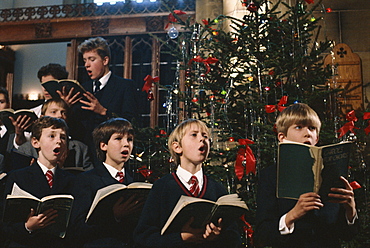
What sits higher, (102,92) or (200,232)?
(102,92)

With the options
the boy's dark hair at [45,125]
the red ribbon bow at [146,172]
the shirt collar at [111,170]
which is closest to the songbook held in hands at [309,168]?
the shirt collar at [111,170]

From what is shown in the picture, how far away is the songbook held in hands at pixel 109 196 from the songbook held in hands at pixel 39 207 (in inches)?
5.6

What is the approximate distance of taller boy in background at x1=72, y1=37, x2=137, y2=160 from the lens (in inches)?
131

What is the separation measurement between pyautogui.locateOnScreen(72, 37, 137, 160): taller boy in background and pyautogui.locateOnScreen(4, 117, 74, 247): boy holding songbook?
735 millimetres

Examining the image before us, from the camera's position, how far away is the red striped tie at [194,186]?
1.93m

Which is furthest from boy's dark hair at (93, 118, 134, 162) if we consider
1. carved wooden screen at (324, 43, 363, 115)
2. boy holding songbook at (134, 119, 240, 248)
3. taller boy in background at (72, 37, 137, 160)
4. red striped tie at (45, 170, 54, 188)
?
carved wooden screen at (324, 43, 363, 115)

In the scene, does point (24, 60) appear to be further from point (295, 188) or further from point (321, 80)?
point (295, 188)

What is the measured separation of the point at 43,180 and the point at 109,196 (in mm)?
596

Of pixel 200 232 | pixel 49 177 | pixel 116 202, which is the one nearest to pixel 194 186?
pixel 200 232

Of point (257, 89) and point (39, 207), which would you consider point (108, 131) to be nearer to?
point (39, 207)

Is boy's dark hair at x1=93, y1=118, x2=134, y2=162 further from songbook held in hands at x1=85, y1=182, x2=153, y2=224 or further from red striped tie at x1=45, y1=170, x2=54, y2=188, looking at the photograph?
songbook held in hands at x1=85, y1=182, x2=153, y2=224

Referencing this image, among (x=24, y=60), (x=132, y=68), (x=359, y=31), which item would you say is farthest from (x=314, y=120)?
(x=24, y=60)

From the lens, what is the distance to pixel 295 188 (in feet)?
5.57

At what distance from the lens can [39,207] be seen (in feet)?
6.68
